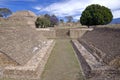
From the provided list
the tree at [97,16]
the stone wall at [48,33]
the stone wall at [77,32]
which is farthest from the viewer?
the tree at [97,16]

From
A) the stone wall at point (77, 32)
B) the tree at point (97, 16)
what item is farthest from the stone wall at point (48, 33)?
the tree at point (97, 16)

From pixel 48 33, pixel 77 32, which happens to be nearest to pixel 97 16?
pixel 77 32

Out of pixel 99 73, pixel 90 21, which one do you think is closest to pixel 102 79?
pixel 99 73

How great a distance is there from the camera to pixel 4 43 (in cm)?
1016

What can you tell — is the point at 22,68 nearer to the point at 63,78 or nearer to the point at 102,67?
the point at 63,78

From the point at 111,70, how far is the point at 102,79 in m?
0.86

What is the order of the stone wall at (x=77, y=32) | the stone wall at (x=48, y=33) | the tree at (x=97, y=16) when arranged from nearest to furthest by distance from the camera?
the stone wall at (x=48, y=33) → the stone wall at (x=77, y=32) → the tree at (x=97, y=16)

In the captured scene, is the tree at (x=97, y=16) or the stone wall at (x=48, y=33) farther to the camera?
the tree at (x=97, y=16)

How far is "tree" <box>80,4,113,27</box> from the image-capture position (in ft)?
127

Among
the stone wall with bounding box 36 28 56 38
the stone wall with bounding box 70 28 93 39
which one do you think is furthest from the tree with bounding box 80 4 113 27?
the stone wall with bounding box 36 28 56 38

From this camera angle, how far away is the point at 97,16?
127 feet

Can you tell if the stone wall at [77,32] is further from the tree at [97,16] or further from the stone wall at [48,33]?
the tree at [97,16]

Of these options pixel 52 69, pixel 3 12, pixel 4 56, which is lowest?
pixel 52 69

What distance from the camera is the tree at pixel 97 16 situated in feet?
127
